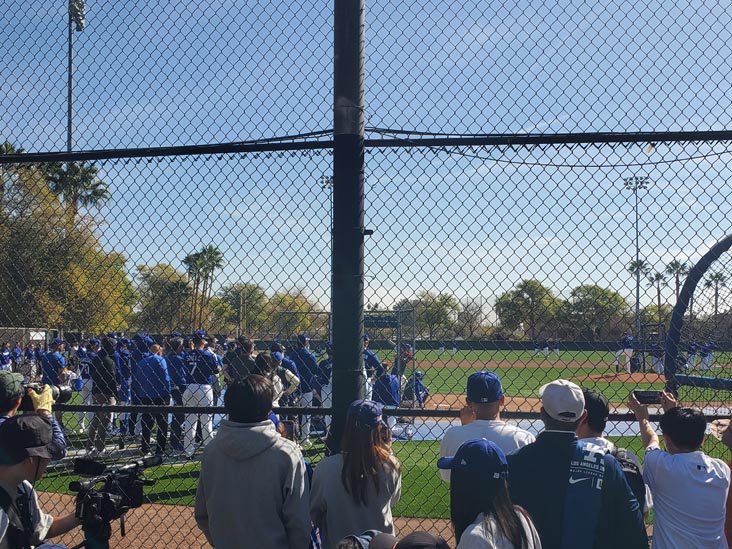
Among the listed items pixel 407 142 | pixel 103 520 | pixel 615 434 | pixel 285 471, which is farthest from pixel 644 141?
pixel 615 434

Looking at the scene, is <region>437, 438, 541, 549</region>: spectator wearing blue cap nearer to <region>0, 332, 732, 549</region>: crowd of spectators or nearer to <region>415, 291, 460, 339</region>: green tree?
<region>0, 332, 732, 549</region>: crowd of spectators

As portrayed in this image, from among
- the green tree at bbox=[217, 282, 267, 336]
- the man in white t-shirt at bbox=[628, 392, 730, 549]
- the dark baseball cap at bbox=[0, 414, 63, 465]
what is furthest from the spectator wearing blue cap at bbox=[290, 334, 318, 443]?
the dark baseball cap at bbox=[0, 414, 63, 465]

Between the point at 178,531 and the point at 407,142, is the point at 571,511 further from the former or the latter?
the point at 178,531

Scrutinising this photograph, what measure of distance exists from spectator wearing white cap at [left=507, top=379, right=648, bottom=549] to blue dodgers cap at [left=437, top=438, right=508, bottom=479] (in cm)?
61

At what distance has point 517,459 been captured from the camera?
2988 millimetres

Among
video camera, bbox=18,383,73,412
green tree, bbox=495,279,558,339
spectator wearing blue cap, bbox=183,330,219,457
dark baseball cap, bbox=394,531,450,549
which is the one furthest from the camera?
spectator wearing blue cap, bbox=183,330,219,457

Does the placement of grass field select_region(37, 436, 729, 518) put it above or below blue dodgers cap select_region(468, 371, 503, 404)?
below

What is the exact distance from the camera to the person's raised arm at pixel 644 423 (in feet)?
11.6

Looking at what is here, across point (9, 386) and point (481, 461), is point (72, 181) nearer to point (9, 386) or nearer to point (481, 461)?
point (9, 386)

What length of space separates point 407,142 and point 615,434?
11.0 m

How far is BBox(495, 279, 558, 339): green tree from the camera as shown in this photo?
171 inches

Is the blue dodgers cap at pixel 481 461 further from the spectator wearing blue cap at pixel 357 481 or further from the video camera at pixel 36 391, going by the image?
the video camera at pixel 36 391

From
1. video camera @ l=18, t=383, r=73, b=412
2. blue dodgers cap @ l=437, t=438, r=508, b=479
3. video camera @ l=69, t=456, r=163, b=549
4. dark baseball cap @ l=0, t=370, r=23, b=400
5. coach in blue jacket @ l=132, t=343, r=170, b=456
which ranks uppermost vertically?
dark baseball cap @ l=0, t=370, r=23, b=400

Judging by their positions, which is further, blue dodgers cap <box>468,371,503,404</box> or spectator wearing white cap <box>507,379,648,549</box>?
blue dodgers cap <box>468,371,503,404</box>
